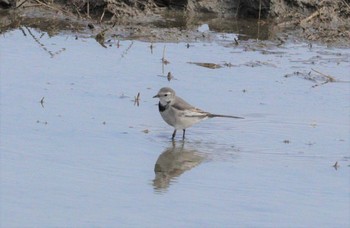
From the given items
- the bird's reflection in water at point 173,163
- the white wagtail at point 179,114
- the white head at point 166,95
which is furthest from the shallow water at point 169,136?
the white head at point 166,95

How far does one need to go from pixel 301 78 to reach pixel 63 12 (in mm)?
4260

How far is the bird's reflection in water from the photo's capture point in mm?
8891

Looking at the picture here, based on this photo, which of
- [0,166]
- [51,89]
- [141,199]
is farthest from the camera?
[51,89]

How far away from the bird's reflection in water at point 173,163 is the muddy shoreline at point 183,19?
4439mm

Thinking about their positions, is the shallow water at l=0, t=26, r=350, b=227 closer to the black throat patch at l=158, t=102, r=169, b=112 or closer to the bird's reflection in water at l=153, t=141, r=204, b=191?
the bird's reflection in water at l=153, t=141, r=204, b=191

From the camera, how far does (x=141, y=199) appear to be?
8203 mm

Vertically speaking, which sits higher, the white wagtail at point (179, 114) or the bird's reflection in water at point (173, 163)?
the white wagtail at point (179, 114)

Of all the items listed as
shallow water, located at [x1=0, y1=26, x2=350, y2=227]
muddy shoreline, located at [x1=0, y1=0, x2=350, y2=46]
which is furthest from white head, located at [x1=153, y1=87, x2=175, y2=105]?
muddy shoreline, located at [x1=0, y1=0, x2=350, y2=46]

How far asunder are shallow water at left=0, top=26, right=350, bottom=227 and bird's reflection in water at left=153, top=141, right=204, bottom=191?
19mm

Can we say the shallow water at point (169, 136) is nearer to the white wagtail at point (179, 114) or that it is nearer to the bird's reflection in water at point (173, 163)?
the bird's reflection in water at point (173, 163)

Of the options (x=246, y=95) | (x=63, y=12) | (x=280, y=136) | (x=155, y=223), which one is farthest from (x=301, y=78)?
(x=155, y=223)

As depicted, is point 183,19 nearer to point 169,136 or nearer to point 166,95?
point 166,95

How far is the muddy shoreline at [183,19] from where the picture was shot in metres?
14.6

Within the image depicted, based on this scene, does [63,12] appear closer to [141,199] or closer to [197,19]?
[197,19]
